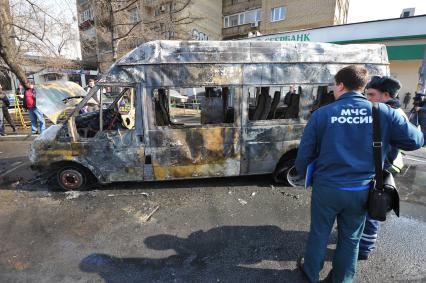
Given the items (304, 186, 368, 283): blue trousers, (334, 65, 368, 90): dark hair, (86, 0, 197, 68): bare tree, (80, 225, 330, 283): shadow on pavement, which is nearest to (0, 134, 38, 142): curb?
(86, 0, 197, 68): bare tree

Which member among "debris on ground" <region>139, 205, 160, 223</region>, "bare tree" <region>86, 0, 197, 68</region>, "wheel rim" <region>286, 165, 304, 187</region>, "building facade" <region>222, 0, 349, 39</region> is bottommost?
"debris on ground" <region>139, 205, 160, 223</region>

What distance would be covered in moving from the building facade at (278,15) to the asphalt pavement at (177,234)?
1693 centimetres

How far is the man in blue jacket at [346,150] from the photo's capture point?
1.99 metres

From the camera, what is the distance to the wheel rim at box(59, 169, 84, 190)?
4.51 metres

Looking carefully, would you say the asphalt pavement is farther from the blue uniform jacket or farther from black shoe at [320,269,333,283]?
the blue uniform jacket

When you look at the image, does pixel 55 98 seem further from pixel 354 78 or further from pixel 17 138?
pixel 354 78

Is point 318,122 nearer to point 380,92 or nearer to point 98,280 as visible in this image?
point 380,92

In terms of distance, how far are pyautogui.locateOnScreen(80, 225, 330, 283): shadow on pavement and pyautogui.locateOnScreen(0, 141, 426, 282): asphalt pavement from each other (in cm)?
1

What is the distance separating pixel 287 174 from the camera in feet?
15.7

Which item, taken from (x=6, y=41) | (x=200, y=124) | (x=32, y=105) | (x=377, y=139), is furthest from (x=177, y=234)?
(x=6, y=41)

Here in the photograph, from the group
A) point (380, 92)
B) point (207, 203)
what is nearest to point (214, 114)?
point (207, 203)

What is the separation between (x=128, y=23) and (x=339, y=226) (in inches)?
647

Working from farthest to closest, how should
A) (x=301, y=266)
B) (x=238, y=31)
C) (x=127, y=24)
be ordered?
(x=238, y=31) < (x=127, y=24) < (x=301, y=266)

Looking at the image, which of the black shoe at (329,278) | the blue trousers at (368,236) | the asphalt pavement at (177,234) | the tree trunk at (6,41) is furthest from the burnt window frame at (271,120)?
the tree trunk at (6,41)
